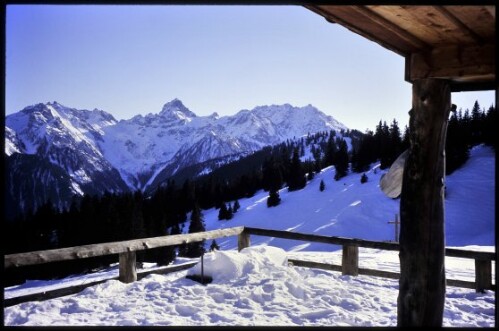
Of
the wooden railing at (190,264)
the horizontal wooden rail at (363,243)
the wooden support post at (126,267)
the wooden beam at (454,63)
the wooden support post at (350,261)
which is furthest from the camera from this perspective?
the wooden support post at (350,261)

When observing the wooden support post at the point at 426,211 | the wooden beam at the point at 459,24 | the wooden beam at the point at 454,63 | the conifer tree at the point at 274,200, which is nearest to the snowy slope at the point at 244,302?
the wooden support post at the point at 426,211

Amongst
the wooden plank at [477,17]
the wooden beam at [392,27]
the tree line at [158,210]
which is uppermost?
the wooden beam at [392,27]

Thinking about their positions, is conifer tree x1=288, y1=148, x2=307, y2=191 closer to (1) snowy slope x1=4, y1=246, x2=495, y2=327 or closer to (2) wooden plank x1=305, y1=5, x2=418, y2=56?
(1) snowy slope x1=4, y1=246, x2=495, y2=327

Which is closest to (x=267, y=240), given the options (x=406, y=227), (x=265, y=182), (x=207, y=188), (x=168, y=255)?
(x=168, y=255)

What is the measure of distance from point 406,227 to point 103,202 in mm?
40287

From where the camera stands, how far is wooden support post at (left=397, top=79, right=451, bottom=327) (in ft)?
12.2

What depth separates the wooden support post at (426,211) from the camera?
3.72 m

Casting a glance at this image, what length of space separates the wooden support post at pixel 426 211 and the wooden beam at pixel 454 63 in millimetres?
108

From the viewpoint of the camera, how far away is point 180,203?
55.6 m

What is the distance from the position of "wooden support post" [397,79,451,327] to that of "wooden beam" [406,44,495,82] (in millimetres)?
108

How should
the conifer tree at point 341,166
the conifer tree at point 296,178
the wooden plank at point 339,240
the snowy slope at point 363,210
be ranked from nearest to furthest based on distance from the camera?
the wooden plank at point 339,240 < the snowy slope at point 363,210 < the conifer tree at point 341,166 < the conifer tree at point 296,178

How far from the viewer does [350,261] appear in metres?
8.48

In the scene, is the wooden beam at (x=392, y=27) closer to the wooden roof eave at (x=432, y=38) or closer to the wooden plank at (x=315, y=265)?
the wooden roof eave at (x=432, y=38)

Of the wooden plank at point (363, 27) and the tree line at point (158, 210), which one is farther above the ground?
the wooden plank at point (363, 27)
